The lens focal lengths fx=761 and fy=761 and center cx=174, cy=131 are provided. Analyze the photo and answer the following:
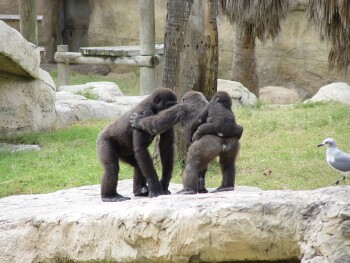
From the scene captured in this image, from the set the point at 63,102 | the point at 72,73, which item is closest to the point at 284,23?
the point at 72,73

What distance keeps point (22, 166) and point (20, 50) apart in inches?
71.1

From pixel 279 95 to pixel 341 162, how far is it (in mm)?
12524

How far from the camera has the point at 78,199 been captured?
23.6ft

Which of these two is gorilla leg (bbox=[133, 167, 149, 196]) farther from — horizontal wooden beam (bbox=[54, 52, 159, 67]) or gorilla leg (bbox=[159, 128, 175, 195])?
horizontal wooden beam (bbox=[54, 52, 159, 67])

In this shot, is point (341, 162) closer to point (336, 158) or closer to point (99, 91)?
point (336, 158)

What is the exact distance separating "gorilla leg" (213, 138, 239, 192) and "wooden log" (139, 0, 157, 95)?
345 inches

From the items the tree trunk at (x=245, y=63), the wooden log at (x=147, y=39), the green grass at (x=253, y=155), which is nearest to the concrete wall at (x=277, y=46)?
the tree trunk at (x=245, y=63)

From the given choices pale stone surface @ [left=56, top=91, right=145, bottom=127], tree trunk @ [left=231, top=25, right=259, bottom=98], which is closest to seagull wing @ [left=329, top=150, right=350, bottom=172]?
pale stone surface @ [left=56, top=91, right=145, bottom=127]

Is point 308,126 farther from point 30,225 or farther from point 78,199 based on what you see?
point 30,225

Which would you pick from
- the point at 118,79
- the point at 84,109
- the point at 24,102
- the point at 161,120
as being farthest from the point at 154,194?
the point at 118,79

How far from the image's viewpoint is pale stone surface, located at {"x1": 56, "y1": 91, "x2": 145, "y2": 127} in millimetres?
13579

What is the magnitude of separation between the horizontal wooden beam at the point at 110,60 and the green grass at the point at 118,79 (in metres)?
3.51

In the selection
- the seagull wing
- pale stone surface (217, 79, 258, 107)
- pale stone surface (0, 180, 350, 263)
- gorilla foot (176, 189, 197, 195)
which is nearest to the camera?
pale stone surface (0, 180, 350, 263)

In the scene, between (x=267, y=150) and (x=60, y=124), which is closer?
(x=267, y=150)
